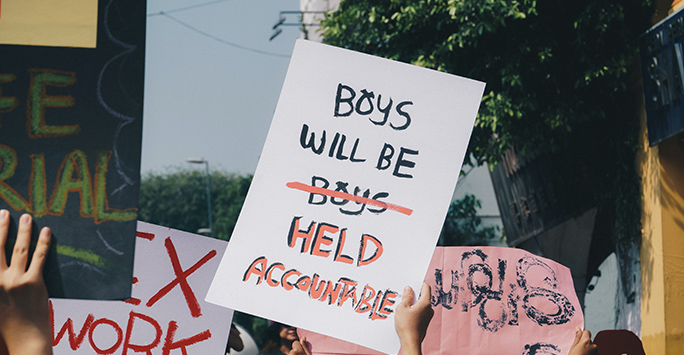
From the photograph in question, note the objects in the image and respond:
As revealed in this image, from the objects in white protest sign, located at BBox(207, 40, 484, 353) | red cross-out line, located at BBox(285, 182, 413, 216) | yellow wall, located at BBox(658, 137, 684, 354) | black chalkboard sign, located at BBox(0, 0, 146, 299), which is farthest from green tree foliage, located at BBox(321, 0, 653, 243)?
black chalkboard sign, located at BBox(0, 0, 146, 299)

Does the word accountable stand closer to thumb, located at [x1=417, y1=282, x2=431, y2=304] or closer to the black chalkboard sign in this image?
thumb, located at [x1=417, y1=282, x2=431, y2=304]

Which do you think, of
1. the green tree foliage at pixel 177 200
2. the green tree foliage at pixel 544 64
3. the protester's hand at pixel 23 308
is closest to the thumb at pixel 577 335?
the protester's hand at pixel 23 308

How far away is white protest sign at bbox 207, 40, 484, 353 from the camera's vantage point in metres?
2.35

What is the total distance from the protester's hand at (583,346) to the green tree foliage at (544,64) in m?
3.21

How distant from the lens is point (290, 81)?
2.49m

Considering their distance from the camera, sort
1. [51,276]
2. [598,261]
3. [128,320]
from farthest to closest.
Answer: [598,261], [128,320], [51,276]

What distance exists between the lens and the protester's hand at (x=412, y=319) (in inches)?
82.7

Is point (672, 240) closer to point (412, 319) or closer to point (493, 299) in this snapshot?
point (493, 299)

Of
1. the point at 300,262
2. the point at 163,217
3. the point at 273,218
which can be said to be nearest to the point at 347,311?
the point at 300,262

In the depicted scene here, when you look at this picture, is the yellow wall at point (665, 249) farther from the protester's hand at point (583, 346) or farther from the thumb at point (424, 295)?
the thumb at point (424, 295)

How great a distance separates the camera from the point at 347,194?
8.04ft

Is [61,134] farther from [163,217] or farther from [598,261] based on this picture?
[163,217]

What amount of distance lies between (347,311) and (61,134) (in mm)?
1080

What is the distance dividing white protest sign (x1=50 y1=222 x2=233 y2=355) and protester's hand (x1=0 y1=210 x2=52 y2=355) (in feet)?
6.06
